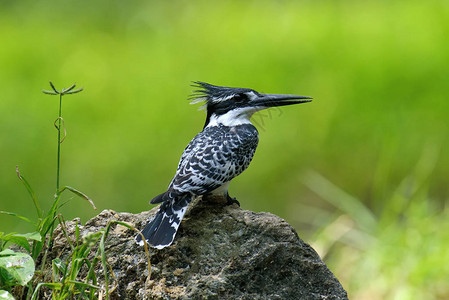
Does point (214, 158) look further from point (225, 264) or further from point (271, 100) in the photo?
point (225, 264)

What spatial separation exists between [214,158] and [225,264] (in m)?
0.87

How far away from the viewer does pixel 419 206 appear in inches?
263

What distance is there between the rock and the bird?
0.10 meters

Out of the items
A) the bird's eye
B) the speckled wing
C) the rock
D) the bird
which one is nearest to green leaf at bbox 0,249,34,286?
the rock

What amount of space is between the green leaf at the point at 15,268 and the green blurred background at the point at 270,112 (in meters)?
3.88

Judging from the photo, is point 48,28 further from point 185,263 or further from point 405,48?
point 185,263

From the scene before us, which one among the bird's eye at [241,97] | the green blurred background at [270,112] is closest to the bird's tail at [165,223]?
the bird's eye at [241,97]

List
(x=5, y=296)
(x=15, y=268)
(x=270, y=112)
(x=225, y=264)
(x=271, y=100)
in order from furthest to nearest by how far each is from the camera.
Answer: (x=270, y=112) < (x=271, y=100) < (x=225, y=264) < (x=15, y=268) < (x=5, y=296)

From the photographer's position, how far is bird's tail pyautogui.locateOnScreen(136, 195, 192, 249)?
360cm

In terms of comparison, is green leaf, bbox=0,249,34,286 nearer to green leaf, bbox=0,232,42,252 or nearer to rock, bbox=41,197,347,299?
green leaf, bbox=0,232,42,252

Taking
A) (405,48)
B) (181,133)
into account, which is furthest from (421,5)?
(181,133)

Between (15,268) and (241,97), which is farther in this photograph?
(241,97)


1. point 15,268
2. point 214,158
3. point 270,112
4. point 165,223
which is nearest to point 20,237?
point 15,268

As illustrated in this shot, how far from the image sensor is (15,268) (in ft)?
11.1
